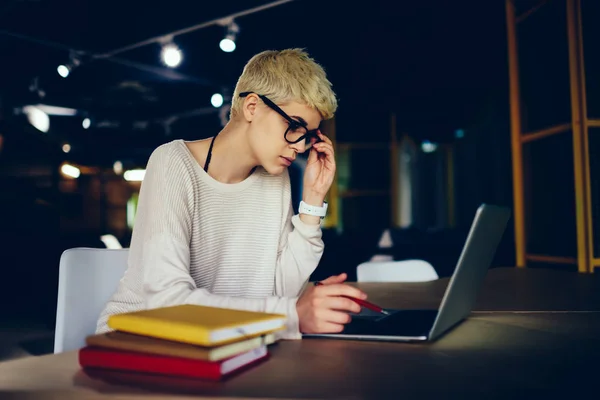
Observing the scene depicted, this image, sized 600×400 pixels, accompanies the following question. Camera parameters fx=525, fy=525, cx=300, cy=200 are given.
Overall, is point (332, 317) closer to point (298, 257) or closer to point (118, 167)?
point (298, 257)

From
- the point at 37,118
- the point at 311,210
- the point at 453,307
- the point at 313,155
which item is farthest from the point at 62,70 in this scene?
the point at 453,307

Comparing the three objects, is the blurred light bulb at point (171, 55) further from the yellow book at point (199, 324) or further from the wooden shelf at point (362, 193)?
the yellow book at point (199, 324)

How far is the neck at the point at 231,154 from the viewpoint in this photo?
4.99ft

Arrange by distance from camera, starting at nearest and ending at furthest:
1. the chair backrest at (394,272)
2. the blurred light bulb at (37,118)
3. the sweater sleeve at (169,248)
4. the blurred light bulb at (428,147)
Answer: the sweater sleeve at (169,248) < the chair backrest at (394,272) < the blurred light bulb at (37,118) < the blurred light bulb at (428,147)

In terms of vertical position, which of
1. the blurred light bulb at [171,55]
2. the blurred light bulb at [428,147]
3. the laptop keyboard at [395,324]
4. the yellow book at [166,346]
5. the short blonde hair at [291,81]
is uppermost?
the blurred light bulb at [171,55]

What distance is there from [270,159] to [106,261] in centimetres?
56

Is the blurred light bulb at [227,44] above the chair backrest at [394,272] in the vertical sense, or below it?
above

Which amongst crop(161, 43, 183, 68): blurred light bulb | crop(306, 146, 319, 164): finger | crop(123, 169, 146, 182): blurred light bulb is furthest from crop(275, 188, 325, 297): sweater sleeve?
crop(123, 169, 146, 182): blurred light bulb

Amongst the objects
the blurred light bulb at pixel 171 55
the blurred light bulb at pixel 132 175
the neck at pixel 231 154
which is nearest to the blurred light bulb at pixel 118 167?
the blurred light bulb at pixel 132 175

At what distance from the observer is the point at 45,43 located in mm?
6602

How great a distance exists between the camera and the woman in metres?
1.21

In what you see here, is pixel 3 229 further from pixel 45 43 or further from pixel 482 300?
pixel 482 300

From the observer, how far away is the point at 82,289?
1.44 meters

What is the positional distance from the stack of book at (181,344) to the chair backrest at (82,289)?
646 millimetres
